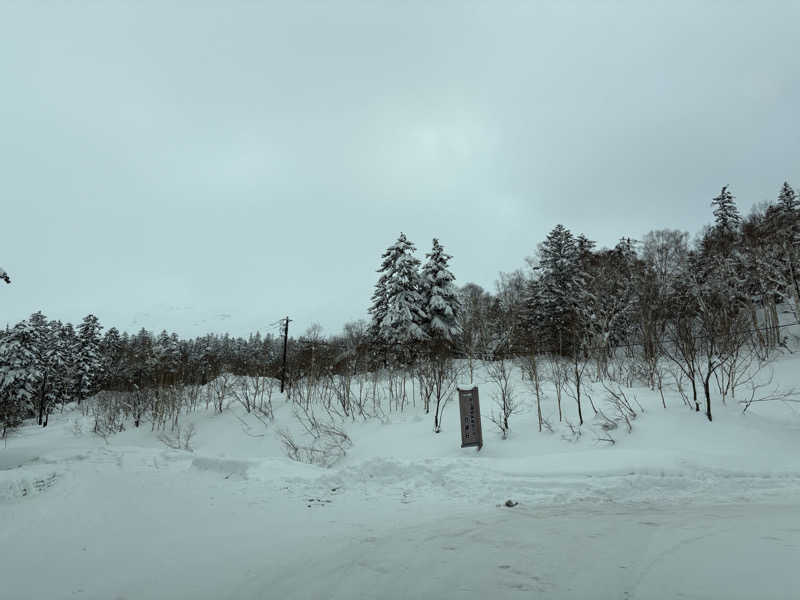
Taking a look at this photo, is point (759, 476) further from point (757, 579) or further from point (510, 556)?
point (510, 556)

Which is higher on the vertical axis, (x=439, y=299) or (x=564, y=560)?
(x=439, y=299)

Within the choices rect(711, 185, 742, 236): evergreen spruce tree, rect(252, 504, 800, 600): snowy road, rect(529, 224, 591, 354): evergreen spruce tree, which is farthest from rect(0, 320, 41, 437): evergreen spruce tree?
rect(711, 185, 742, 236): evergreen spruce tree

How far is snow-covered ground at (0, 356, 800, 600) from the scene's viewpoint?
12.3ft

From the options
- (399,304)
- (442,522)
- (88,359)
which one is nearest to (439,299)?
(399,304)

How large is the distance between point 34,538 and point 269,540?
9.65 feet

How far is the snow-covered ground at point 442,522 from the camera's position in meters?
3.73

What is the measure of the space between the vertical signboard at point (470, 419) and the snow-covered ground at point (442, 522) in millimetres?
388

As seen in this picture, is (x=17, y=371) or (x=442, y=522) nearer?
(x=442, y=522)

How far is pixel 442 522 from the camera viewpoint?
229 inches

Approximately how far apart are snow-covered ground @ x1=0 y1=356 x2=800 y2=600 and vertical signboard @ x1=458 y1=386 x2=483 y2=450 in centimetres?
39

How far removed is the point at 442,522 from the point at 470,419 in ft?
17.8

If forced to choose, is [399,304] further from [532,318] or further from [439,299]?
[532,318]

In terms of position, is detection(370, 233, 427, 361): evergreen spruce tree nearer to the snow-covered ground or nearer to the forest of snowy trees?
the forest of snowy trees

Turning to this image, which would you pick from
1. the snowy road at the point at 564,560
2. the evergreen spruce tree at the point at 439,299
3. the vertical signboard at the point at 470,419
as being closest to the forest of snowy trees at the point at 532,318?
the evergreen spruce tree at the point at 439,299
